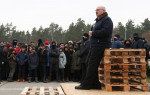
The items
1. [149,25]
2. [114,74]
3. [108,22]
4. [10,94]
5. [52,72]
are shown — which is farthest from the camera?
[149,25]

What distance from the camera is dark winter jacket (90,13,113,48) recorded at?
265 inches

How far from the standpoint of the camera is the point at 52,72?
50.6 feet

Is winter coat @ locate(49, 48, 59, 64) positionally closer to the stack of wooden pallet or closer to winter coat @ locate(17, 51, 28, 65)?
winter coat @ locate(17, 51, 28, 65)

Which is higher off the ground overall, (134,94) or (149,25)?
(149,25)

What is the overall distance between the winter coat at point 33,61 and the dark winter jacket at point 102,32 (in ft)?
26.3

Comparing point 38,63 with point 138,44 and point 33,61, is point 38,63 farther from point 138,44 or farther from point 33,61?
point 138,44

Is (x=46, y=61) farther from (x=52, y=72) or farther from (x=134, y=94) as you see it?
(x=134, y=94)

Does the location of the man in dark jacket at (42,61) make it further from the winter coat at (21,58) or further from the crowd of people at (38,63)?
the winter coat at (21,58)

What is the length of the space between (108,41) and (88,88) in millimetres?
1358

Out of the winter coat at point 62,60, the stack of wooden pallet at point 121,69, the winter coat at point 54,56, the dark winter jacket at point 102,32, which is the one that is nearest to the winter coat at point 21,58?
the winter coat at point 54,56

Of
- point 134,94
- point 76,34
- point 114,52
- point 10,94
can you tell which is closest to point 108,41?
point 114,52

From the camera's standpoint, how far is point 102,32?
6699 mm

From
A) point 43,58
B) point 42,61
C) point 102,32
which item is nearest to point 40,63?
point 42,61

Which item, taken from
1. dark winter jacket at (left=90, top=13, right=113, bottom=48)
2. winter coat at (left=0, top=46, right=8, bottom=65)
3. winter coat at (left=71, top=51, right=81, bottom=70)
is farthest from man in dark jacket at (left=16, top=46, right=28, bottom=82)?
dark winter jacket at (left=90, top=13, right=113, bottom=48)
